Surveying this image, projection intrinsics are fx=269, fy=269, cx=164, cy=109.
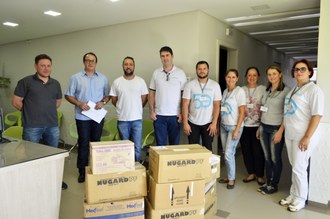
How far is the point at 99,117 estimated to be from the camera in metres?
3.35

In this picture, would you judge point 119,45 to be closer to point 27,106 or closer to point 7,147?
point 27,106

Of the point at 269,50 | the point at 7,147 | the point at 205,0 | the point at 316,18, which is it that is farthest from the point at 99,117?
the point at 269,50

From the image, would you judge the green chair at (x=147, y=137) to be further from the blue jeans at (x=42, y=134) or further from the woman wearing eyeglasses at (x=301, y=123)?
the woman wearing eyeglasses at (x=301, y=123)

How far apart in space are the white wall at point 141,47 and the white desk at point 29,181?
246cm

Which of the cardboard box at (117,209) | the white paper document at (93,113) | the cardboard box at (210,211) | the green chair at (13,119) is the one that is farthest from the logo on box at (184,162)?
the green chair at (13,119)

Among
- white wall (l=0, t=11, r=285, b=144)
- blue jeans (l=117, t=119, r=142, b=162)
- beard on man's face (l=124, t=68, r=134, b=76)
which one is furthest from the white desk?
Result: white wall (l=0, t=11, r=285, b=144)

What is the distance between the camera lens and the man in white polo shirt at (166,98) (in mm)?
3268

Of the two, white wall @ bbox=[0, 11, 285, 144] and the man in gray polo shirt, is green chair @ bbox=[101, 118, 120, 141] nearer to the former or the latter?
white wall @ bbox=[0, 11, 285, 144]

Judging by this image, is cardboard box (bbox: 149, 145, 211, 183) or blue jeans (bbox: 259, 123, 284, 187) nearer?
cardboard box (bbox: 149, 145, 211, 183)

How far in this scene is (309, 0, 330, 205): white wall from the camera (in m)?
2.78

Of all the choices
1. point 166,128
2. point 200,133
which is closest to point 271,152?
point 200,133

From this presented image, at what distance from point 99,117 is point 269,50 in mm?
5439

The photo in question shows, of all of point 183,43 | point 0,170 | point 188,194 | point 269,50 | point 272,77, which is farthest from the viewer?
point 269,50

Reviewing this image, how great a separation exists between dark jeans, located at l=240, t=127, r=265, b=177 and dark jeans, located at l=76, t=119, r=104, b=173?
6.21 feet
